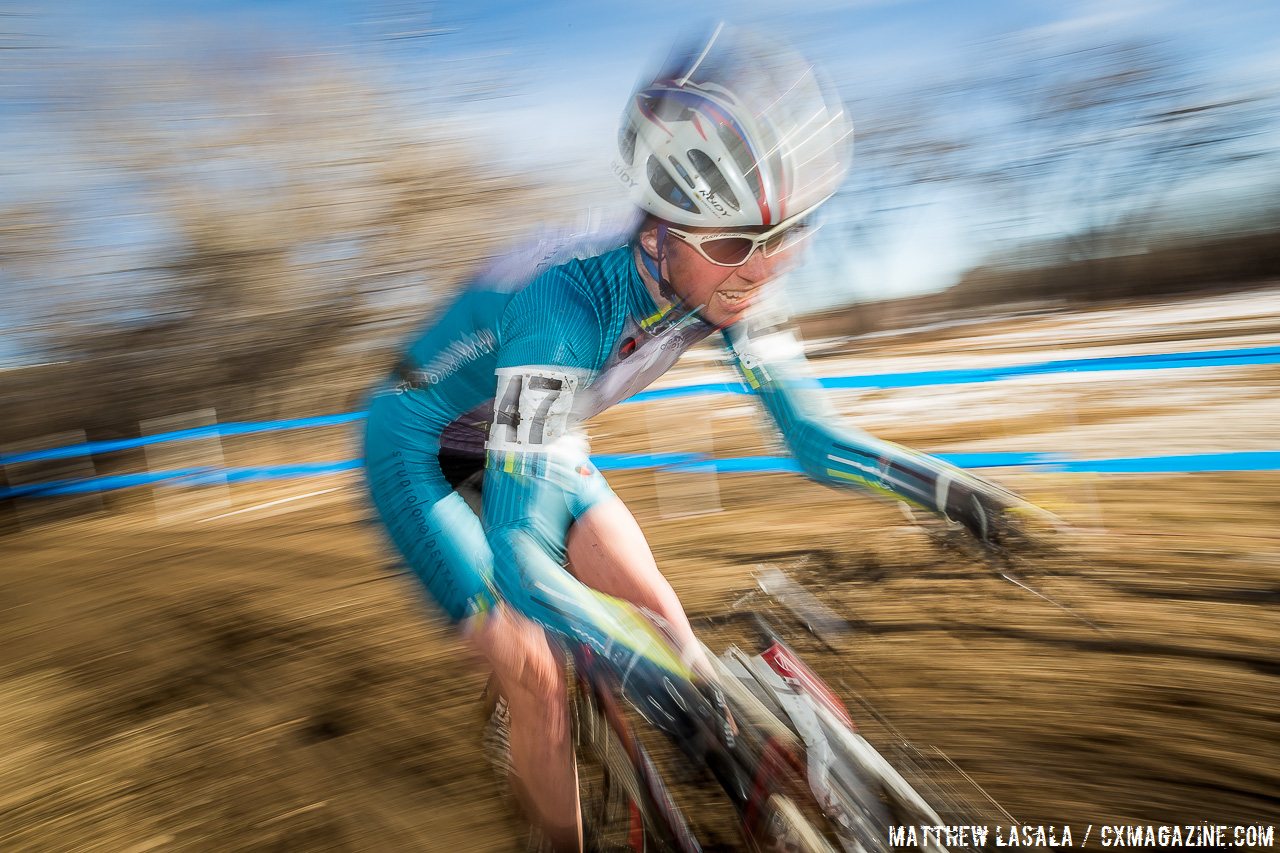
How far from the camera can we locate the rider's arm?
1.75 meters

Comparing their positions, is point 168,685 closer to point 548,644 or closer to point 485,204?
point 548,644

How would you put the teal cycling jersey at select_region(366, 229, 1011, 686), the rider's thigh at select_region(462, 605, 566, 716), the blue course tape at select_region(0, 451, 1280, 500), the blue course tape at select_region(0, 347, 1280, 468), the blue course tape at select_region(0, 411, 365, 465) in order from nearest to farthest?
the teal cycling jersey at select_region(366, 229, 1011, 686)
the rider's thigh at select_region(462, 605, 566, 716)
the blue course tape at select_region(0, 451, 1280, 500)
the blue course tape at select_region(0, 347, 1280, 468)
the blue course tape at select_region(0, 411, 365, 465)

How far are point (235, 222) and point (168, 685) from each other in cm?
920

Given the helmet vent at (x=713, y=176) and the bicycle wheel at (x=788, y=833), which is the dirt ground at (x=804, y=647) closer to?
the bicycle wheel at (x=788, y=833)

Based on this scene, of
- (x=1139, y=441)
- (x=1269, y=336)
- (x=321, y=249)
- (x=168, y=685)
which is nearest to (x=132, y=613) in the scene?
(x=168, y=685)

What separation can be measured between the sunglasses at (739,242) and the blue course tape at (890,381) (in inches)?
110

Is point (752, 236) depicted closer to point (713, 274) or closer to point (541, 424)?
point (713, 274)

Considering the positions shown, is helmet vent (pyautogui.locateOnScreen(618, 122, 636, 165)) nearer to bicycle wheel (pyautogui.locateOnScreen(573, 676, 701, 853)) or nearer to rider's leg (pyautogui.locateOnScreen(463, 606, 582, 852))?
rider's leg (pyautogui.locateOnScreen(463, 606, 582, 852))

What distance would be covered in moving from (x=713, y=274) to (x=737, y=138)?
11.2 inches

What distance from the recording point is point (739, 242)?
171cm

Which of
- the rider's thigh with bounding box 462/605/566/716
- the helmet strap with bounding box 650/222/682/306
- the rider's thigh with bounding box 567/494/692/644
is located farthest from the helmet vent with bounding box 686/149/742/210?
the rider's thigh with bounding box 462/605/566/716

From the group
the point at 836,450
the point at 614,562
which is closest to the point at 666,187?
the point at 836,450

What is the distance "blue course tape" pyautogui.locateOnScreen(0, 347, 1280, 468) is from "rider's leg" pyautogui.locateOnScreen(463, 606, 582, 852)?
2840 millimetres

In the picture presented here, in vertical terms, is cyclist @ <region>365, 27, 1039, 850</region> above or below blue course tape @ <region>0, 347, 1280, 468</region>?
above
